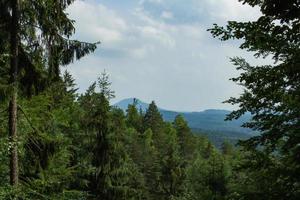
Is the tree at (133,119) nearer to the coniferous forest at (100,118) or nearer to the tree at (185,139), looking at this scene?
the tree at (185,139)

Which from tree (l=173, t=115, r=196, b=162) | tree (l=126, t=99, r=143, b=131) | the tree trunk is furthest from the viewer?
tree (l=173, t=115, r=196, b=162)

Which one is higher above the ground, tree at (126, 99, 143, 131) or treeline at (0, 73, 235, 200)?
tree at (126, 99, 143, 131)

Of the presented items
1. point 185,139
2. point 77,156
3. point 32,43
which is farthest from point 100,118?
point 185,139

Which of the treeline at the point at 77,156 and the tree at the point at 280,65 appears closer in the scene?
the tree at the point at 280,65

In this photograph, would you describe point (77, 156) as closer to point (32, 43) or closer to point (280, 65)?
point (32, 43)

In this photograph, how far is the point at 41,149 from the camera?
14.9 meters

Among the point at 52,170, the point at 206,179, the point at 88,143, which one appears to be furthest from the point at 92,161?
the point at 52,170

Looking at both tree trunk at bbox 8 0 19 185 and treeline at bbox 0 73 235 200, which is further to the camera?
treeline at bbox 0 73 235 200

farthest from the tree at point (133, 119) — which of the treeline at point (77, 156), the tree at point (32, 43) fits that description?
the tree at point (32, 43)

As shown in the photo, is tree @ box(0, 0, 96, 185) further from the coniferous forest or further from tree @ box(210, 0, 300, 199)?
tree @ box(210, 0, 300, 199)

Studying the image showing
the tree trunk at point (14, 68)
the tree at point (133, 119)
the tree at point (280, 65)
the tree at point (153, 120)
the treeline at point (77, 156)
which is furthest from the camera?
the tree at point (133, 119)

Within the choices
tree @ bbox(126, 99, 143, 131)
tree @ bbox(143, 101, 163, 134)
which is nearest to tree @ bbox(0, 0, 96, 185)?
tree @ bbox(143, 101, 163, 134)

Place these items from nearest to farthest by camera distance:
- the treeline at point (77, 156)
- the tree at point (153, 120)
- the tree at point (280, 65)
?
the tree at point (280, 65) < the treeline at point (77, 156) < the tree at point (153, 120)

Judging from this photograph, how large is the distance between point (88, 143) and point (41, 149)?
1368cm
